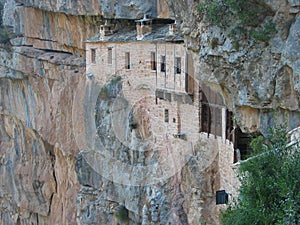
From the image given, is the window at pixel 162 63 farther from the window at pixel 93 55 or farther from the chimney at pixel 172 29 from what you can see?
the window at pixel 93 55

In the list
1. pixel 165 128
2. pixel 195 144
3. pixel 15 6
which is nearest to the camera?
pixel 195 144

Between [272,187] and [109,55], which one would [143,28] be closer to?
[109,55]

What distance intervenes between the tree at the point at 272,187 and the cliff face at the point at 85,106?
85.8 inches

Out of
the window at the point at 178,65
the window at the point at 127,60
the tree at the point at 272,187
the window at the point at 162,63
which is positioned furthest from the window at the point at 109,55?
the tree at the point at 272,187

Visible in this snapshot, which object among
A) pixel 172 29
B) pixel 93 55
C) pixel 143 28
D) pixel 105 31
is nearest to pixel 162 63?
pixel 172 29

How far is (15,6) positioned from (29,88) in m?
4.41

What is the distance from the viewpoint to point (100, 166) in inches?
899

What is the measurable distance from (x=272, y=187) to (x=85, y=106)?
617 inches

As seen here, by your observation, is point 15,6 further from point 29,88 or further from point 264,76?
point 264,76

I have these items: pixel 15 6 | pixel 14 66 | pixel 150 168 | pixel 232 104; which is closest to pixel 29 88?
pixel 14 66

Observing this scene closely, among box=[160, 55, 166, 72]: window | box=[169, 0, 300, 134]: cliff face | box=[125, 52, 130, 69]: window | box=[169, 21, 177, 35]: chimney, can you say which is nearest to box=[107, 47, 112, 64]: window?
box=[125, 52, 130, 69]: window

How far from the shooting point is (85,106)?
982 inches

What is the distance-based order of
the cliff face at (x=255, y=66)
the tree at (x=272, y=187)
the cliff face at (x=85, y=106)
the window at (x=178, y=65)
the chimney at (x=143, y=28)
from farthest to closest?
the chimney at (x=143, y=28), the window at (x=178, y=65), the cliff face at (x=85, y=106), the cliff face at (x=255, y=66), the tree at (x=272, y=187)

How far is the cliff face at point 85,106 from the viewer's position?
13445 millimetres
